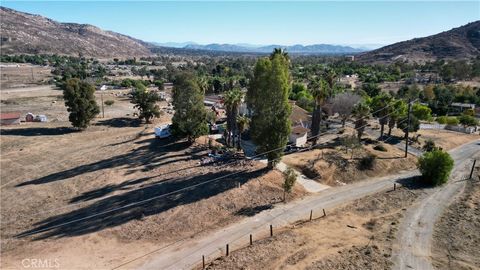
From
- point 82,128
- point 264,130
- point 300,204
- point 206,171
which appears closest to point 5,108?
point 82,128

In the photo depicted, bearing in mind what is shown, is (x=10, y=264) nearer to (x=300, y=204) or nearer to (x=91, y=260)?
(x=91, y=260)

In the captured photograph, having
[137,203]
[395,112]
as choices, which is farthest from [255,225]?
[395,112]

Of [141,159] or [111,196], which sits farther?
[141,159]

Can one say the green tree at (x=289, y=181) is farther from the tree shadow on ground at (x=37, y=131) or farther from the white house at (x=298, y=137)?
the tree shadow on ground at (x=37, y=131)

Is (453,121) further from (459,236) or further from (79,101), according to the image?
(79,101)

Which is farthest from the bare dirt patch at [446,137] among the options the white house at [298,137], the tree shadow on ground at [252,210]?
the tree shadow on ground at [252,210]

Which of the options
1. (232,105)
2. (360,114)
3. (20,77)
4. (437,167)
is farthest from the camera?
(20,77)

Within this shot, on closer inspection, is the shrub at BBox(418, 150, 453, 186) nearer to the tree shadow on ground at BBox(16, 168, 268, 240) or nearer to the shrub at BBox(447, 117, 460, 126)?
the tree shadow on ground at BBox(16, 168, 268, 240)
